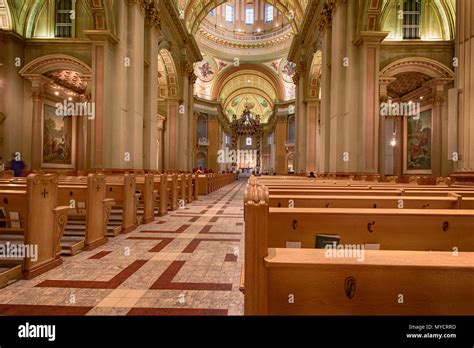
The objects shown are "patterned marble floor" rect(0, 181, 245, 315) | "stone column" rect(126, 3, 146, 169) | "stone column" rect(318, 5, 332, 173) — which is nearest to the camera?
"patterned marble floor" rect(0, 181, 245, 315)

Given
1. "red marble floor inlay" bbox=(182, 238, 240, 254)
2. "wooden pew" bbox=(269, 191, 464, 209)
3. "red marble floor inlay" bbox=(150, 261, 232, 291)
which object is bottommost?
"red marble floor inlay" bbox=(150, 261, 232, 291)

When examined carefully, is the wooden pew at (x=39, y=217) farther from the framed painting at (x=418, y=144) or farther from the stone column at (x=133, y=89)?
the framed painting at (x=418, y=144)

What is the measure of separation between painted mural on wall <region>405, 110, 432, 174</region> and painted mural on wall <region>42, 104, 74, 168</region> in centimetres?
1838

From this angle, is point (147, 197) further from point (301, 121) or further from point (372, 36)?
point (301, 121)

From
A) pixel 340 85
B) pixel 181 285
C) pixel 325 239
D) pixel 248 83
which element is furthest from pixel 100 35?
pixel 248 83

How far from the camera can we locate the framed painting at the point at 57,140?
1599 cm

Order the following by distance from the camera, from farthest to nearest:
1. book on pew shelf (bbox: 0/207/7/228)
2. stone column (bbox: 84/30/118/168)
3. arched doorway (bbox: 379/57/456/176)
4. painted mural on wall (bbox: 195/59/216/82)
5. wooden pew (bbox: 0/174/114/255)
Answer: painted mural on wall (bbox: 195/59/216/82)
arched doorway (bbox: 379/57/456/176)
stone column (bbox: 84/30/118/168)
wooden pew (bbox: 0/174/114/255)
book on pew shelf (bbox: 0/207/7/228)

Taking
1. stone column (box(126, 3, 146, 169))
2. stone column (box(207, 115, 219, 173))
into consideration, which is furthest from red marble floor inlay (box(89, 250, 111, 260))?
stone column (box(207, 115, 219, 173))

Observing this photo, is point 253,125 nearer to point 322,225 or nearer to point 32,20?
point 32,20

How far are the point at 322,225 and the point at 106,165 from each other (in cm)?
1087

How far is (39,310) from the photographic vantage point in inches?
109

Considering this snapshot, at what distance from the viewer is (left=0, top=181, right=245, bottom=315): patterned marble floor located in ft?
9.29

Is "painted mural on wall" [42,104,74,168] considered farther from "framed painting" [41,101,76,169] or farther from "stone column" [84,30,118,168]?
"stone column" [84,30,118,168]

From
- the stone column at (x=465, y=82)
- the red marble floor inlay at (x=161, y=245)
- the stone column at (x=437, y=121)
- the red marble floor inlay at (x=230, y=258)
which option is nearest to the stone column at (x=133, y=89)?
the red marble floor inlay at (x=161, y=245)
